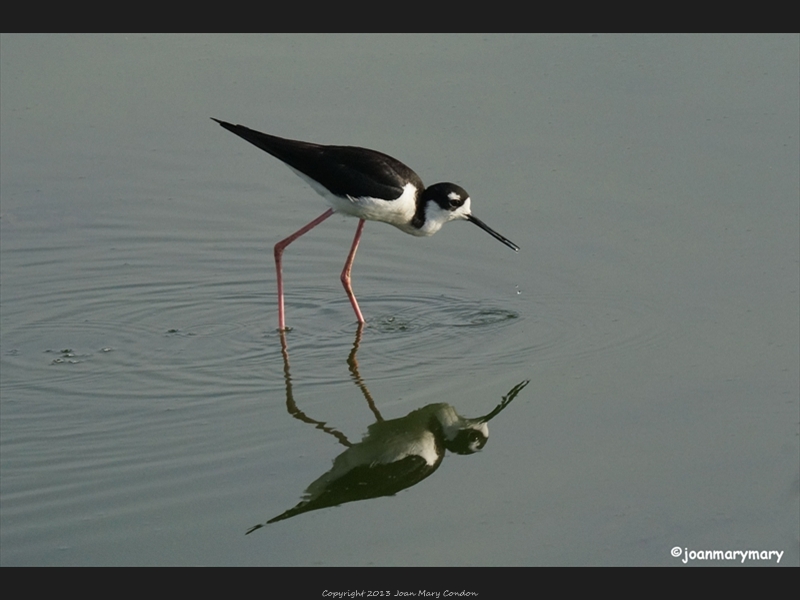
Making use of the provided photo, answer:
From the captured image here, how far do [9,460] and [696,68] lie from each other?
7.83m

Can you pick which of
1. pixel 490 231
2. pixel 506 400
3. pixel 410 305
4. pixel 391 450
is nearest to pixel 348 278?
pixel 410 305

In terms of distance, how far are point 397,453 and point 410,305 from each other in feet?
6.16

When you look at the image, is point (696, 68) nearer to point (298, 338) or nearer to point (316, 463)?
point (298, 338)

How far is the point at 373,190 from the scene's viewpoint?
7848 mm

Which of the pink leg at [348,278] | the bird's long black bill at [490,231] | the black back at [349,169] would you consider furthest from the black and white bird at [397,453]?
the black back at [349,169]

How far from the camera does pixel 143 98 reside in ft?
37.3

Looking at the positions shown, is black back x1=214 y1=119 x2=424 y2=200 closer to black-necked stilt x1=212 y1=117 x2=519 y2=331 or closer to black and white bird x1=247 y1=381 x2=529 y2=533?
black-necked stilt x1=212 y1=117 x2=519 y2=331

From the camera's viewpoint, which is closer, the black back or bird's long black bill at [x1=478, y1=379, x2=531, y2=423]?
bird's long black bill at [x1=478, y1=379, x2=531, y2=423]

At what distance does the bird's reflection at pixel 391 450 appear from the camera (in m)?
5.98

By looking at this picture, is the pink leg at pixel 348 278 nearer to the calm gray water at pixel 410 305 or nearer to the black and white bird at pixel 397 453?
the calm gray water at pixel 410 305

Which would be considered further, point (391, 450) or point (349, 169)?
point (349, 169)

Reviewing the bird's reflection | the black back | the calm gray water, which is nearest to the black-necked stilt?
the black back

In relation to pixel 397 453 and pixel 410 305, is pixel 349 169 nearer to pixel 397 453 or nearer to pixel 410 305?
pixel 410 305

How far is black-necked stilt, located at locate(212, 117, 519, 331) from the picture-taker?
7875 mm
